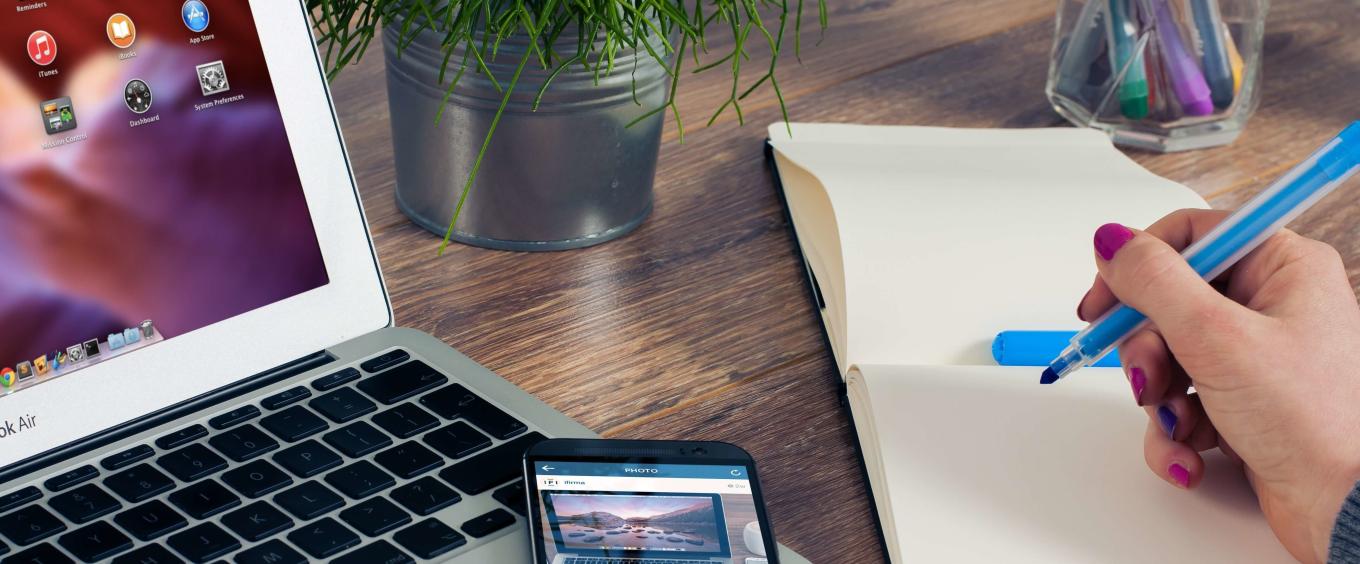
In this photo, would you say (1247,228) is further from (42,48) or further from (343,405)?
(42,48)

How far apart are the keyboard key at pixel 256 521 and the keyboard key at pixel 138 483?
34 mm

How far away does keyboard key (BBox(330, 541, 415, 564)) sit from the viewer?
46 cm

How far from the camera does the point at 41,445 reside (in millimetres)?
498

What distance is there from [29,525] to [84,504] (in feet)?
0.06

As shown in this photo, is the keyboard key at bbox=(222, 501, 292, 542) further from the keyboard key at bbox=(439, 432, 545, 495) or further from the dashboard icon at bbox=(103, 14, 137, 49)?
the dashboard icon at bbox=(103, 14, 137, 49)

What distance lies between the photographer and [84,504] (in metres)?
0.47

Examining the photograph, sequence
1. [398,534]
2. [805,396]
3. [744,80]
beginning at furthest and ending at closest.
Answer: [744,80] → [805,396] → [398,534]

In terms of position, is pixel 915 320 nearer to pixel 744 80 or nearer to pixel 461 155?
pixel 461 155

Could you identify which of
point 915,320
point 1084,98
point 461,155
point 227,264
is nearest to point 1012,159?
point 1084,98

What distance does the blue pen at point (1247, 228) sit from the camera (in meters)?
0.54

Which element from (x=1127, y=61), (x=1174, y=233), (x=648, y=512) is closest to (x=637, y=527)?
(x=648, y=512)

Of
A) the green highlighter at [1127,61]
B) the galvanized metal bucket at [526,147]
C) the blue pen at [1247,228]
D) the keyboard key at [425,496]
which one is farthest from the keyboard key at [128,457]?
the green highlighter at [1127,61]

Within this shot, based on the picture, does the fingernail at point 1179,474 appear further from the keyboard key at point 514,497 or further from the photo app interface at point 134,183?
the photo app interface at point 134,183

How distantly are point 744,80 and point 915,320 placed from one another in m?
0.38
